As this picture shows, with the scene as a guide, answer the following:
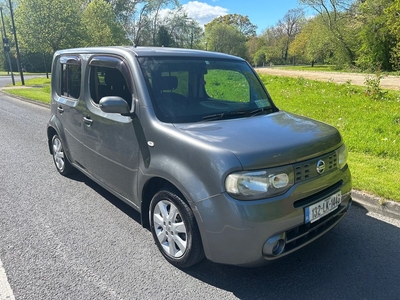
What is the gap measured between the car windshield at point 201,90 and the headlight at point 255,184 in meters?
0.89

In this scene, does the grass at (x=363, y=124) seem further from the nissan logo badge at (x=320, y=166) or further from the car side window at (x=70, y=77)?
the car side window at (x=70, y=77)

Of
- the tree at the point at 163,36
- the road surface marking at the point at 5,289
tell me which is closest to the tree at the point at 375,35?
the tree at the point at 163,36

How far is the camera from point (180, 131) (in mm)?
2719

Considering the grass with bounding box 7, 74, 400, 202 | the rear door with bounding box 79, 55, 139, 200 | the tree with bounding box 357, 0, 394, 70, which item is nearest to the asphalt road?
the rear door with bounding box 79, 55, 139, 200

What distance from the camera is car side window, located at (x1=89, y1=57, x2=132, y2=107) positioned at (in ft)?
10.8

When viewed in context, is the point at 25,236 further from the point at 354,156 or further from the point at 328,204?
the point at 354,156

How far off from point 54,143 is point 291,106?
7638 mm

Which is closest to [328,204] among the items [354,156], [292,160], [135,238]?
[292,160]

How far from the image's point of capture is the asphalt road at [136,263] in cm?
261

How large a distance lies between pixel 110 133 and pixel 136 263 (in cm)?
139

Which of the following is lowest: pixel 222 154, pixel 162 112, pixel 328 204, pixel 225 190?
pixel 328 204

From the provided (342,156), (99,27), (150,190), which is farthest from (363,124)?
(99,27)

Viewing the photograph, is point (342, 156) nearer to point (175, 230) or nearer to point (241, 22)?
point (175, 230)

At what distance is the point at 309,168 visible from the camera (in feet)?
8.53
